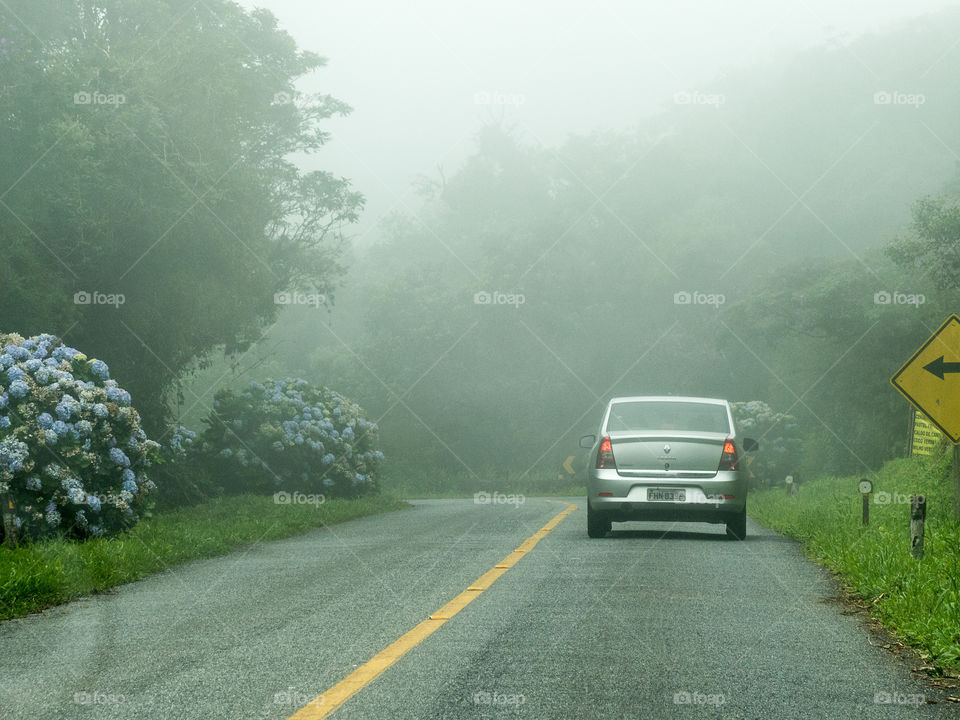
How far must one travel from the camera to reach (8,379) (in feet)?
48.5

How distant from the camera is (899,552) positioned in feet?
36.4

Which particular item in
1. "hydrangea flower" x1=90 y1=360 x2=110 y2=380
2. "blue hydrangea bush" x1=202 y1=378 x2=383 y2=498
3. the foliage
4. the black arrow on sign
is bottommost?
"blue hydrangea bush" x1=202 y1=378 x2=383 y2=498

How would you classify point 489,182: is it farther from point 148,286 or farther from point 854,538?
point 854,538

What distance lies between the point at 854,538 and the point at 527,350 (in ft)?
153

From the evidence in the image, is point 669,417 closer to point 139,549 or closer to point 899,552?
point 899,552

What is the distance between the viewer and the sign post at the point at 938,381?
13.6 m

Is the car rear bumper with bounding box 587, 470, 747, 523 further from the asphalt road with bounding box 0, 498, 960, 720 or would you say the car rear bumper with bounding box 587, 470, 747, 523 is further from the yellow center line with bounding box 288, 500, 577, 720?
the yellow center line with bounding box 288, 500, 577, 720

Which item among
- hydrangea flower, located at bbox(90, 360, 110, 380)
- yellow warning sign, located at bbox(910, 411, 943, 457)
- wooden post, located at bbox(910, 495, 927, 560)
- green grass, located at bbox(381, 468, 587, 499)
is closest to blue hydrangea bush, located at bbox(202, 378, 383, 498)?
hydrangea flower, located at bbox(90, 360, 110, 380)

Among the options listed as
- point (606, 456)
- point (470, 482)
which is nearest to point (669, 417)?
point (606, 456)

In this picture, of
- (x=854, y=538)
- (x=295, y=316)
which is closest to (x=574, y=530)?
(x=854, y=538)

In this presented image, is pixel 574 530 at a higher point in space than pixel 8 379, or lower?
lower

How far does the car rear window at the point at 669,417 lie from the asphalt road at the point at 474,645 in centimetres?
285

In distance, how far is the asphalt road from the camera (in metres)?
5.86

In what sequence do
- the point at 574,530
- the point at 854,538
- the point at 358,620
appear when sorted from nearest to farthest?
the point at 358,620 < the point at 854,538 < the point at 574,530
